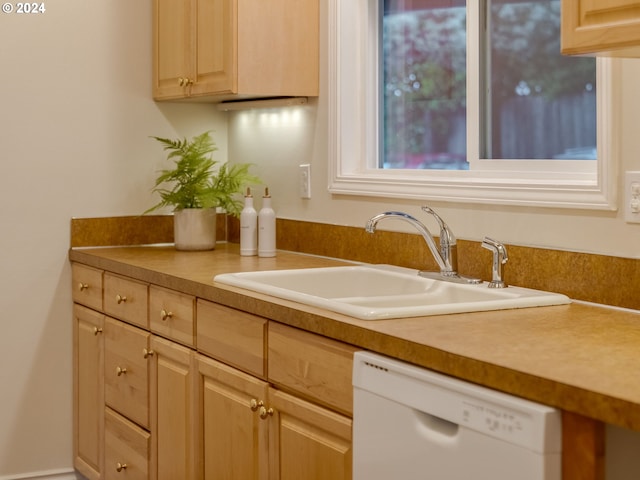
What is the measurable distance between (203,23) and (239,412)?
1477mm

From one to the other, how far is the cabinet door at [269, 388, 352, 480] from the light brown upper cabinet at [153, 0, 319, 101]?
126cm

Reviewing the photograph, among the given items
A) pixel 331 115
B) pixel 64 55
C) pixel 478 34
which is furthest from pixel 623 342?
pixel 64 55

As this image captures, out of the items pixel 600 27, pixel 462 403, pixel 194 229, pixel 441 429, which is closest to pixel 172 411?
pixel 194 229

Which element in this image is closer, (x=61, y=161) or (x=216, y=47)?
(x=216, y=47)

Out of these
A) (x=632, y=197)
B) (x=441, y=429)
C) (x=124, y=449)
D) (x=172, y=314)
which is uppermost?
(x=632, y=197)

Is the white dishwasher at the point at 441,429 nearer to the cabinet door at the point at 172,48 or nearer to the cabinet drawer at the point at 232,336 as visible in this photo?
the cabinet drawer at the point at 232,336

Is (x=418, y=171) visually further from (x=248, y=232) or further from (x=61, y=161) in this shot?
(x=61, y=161)

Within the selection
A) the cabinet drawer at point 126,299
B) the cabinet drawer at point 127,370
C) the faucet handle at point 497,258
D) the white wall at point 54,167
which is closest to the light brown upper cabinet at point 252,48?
the white wall at point 54,167

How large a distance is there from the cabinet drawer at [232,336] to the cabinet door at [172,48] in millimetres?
1127

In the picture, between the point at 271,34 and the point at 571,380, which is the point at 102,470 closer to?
the point at 271,34

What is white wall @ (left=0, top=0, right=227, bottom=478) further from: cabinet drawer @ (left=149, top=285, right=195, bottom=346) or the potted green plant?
cabinet drawer @ (left=149, top=285, right=195, bottom=346)

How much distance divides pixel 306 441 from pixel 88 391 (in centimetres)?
156

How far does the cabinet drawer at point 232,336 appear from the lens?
2.45m

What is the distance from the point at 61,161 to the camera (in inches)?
144
